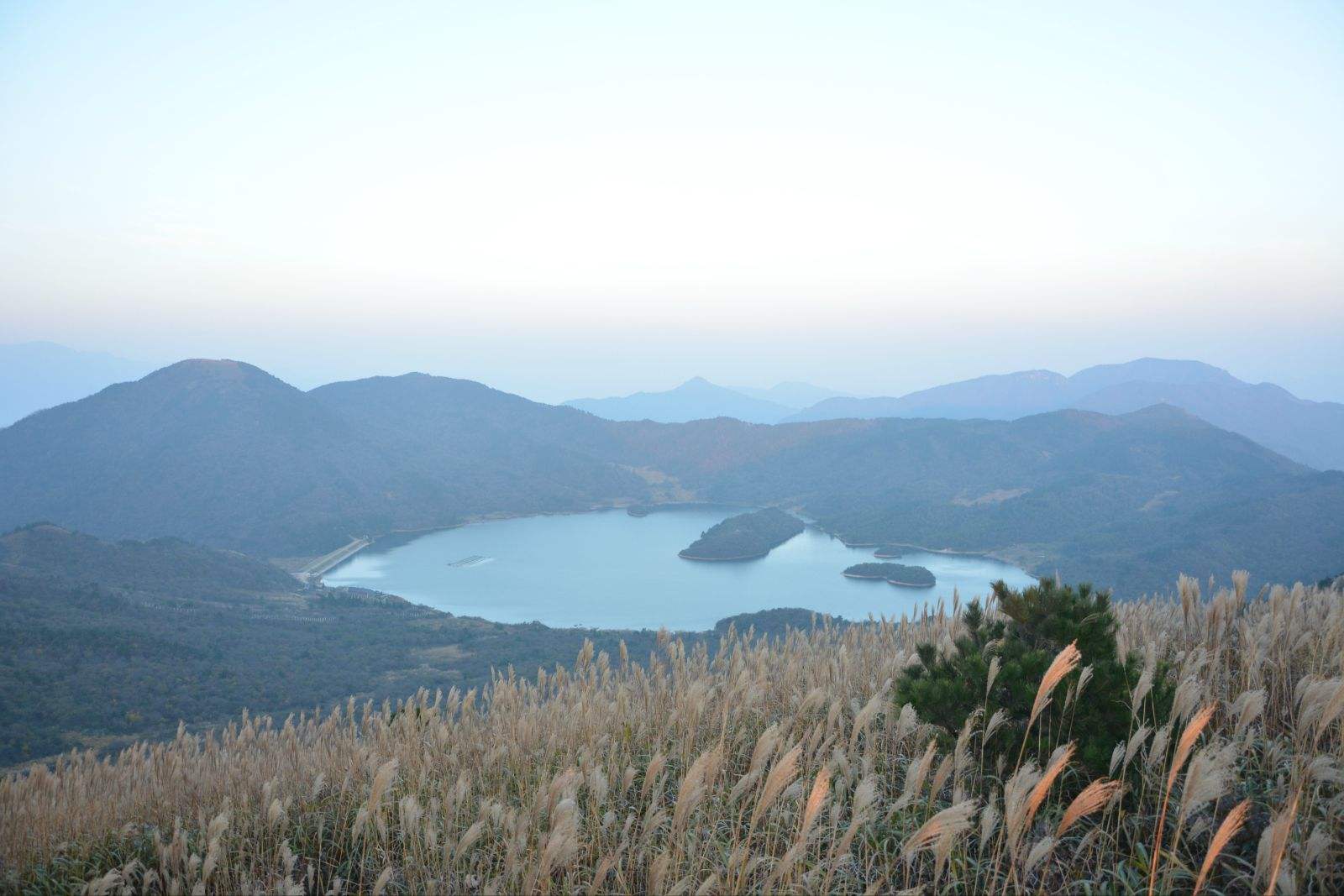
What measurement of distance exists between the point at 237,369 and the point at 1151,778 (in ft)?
634

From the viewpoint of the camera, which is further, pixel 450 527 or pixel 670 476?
pixel 670 476

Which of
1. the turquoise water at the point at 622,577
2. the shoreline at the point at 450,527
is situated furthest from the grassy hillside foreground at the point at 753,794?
the shoreline at the point at 450,527

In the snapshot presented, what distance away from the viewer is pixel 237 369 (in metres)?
169

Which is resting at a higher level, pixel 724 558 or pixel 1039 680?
pixel 1039 680

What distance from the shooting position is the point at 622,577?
94.4 metres

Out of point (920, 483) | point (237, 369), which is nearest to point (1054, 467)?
point (920, 483)

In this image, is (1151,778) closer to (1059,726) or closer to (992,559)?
(1059,726)

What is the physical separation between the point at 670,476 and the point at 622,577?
74.2 meters

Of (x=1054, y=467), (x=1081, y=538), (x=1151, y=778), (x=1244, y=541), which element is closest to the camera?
(x=1151, y=778)

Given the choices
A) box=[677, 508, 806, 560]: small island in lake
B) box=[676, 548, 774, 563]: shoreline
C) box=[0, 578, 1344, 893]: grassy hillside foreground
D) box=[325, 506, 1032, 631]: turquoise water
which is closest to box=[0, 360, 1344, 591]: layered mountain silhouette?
box=[677, 508, 806, 560]: small island in lake

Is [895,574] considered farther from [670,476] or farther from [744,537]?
[670,476]

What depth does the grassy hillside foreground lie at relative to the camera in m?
2.28

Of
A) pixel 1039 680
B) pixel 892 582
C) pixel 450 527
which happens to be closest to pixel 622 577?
pixel 892 582

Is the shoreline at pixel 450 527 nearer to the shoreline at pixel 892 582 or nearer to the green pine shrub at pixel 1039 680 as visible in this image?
the shoreline at pixel 892 582
